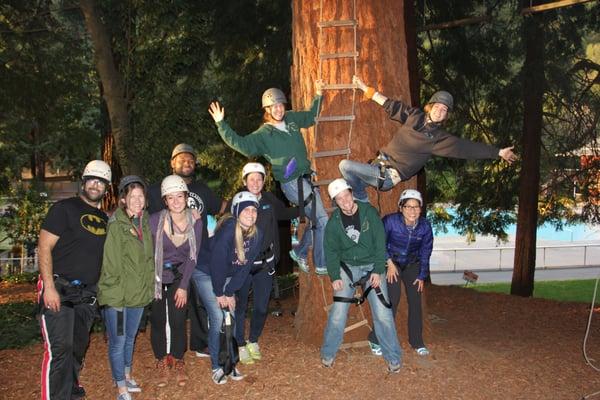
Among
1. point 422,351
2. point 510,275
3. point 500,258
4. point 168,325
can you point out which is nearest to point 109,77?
point 168,325

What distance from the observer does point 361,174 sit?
6176 millimetres

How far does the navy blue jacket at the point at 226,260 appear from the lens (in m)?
5.51

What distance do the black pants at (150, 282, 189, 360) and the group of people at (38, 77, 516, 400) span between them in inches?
0.5

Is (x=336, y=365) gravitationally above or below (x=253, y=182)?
below

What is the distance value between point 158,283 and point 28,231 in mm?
11940

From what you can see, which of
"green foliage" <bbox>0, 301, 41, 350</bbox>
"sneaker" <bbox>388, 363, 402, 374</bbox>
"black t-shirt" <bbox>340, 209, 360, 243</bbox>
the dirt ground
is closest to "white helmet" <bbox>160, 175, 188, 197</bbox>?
"black t-shirt" <bbox>340, 209, 360, 243</bbox>

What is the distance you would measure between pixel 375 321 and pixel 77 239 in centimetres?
286

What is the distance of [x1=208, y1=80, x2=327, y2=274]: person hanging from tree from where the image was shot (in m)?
6.02

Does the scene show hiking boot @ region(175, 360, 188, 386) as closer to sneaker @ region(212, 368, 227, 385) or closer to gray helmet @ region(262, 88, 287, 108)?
sneaker @ region(212, 368, 227, 385)

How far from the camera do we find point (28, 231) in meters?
16.0

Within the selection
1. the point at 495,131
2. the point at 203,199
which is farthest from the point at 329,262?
the point at 495,131

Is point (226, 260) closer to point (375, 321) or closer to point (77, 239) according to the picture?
point (77, 239)

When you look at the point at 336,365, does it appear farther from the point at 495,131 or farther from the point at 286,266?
the point at 495,131

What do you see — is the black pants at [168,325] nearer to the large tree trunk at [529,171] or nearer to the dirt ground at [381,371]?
the dirt ground at [381,371]
